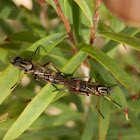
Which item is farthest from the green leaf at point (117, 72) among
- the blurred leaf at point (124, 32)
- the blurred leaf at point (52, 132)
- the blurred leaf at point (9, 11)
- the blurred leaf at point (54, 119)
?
the blurred leaf at point (52, 132)

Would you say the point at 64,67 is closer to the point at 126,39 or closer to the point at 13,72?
the point at 13,72

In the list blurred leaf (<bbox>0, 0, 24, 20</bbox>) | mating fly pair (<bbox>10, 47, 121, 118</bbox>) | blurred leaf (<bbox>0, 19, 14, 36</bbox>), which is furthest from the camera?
blurred leaf (<bbox>0, 19, 14, 36</bbox>)

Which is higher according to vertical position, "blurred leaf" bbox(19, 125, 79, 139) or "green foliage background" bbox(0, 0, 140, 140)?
"green foliage background" bbox(0, 0, 140, 140)

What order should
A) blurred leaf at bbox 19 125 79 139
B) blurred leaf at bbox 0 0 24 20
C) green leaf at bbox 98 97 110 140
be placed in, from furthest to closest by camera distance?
blurred leaf at bbox 19 125 79 139, blurred leaf at bbox 0 0 24 20, green leaf at bbox 98 97 110 140

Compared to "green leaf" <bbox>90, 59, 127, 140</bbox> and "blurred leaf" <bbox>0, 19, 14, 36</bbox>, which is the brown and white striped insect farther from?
"blurred leaf" <bbox>0, 19, 14, 36</bbox>

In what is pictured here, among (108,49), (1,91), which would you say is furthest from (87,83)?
(1,91)

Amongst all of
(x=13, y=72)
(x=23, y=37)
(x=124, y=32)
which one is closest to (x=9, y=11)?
(x=23, y=37)

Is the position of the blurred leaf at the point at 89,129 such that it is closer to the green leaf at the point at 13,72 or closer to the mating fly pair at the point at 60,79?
the mating fly pair at the point at 60,79

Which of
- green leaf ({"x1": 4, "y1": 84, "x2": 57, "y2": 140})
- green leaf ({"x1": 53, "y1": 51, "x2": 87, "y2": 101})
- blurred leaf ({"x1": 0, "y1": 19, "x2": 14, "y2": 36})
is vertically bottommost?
green leaf ({"x1": 4, "y1": 84, "x2": 57, "y2": 140})

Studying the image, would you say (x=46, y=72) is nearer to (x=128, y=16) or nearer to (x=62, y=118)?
(x=62, y=118)

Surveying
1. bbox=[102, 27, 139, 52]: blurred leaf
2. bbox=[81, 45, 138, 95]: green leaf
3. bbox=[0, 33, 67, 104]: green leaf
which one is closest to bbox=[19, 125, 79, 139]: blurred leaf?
bbox=[0, 33, 67, 104]: green leaf
